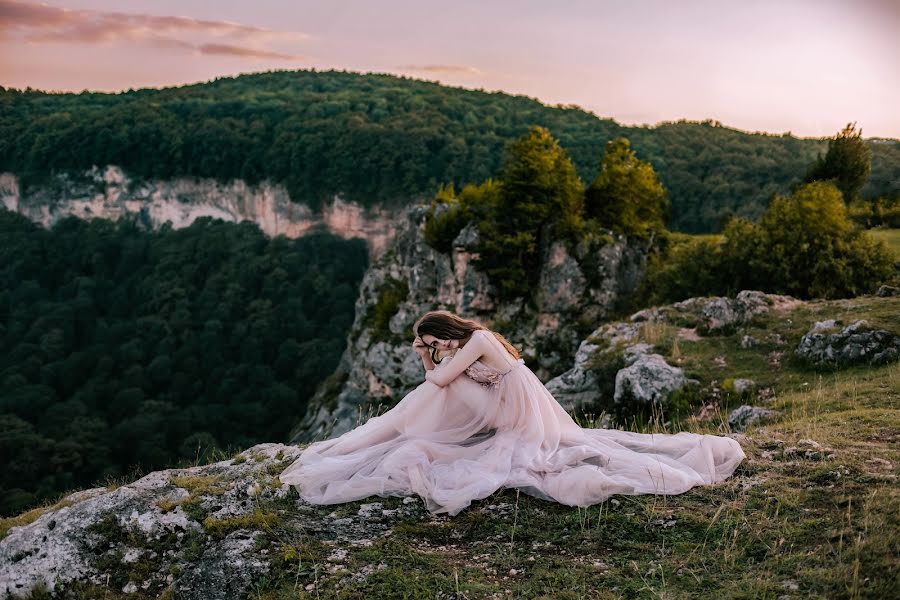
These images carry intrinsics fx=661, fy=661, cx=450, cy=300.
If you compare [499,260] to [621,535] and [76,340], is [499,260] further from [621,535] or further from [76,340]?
[76,340]

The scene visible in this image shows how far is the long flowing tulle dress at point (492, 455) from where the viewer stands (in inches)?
224

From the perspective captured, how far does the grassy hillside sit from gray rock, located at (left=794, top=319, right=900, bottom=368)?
401 centimetres

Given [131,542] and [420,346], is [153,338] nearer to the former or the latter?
[420,346]

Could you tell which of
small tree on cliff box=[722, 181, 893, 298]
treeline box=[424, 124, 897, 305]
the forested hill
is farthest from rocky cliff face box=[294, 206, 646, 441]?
the forested hill

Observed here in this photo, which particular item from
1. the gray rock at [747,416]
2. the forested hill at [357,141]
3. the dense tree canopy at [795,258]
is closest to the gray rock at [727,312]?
the gray rock at [747,416]

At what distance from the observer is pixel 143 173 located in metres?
94.9

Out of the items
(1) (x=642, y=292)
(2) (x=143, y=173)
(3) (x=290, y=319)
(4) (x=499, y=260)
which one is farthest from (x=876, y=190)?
(2) (x=143, y=173)

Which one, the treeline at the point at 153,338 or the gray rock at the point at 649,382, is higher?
the gray rock at the point at 649,382

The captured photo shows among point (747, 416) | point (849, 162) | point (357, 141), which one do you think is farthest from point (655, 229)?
point (357, 141)

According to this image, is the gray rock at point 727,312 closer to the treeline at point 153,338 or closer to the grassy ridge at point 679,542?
the grassy ridge at point 679,542

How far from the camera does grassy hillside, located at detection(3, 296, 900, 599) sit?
423cm

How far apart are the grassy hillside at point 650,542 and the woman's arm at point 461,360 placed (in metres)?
1.22

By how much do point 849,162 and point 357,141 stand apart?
60.1 metres

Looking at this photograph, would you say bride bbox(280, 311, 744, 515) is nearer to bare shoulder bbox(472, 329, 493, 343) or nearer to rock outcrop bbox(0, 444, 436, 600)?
bare shoulder bbox(472, 329, 493, 343)
